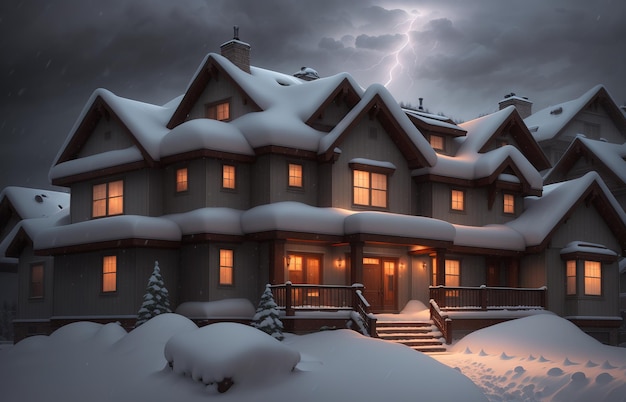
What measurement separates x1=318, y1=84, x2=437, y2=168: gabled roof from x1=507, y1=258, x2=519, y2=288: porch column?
21.7ft

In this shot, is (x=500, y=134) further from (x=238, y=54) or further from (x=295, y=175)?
(x=238, y=54)

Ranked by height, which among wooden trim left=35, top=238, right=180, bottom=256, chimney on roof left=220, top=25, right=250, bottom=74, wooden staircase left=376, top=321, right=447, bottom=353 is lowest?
wooden staircase left=376, top=321, right=447, bottom=353

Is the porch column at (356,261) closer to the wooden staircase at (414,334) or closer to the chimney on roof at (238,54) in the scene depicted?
the wooden staircase at (414,334)

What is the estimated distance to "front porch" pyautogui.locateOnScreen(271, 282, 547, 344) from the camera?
28.1 meters

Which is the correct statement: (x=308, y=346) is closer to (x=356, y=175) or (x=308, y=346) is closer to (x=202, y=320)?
Answer: (x=202, y=320)

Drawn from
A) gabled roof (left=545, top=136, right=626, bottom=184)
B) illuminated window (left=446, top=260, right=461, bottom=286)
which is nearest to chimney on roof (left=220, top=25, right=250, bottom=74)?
illuminated window (left=446, top=260, right=461, bottom=286)

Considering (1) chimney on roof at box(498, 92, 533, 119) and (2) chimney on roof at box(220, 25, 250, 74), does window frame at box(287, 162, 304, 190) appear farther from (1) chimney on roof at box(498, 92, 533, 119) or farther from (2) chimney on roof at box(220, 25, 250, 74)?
(1) chimney on roof at box(498, 92, 533, 119)

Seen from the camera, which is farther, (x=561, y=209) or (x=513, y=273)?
(x=513, y=273)

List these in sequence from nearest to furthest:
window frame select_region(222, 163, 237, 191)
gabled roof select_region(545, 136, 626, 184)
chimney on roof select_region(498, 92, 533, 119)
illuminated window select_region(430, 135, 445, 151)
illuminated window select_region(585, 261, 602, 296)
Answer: window frame select_region(222, 163, 237, 191) → illuminated window select_region(585, 261, 602, 296) → illuminated window select_region(430, 135, 445, 151) → gabled roof select_region(545, 136, 626, 184) → chimney on roof select_region(498, 92, 533, 119)

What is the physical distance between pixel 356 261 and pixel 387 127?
6940 mm

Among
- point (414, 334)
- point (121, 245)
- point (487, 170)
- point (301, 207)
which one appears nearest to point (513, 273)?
point (487, 170)

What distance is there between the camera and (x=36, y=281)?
3850 cm

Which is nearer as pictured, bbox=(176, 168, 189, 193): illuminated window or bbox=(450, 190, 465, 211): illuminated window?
bbox=(176, 168, 189, 193): illuminated window

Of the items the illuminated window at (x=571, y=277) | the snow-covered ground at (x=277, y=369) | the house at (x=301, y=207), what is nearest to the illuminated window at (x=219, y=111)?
the house at (x=301, y=207)
